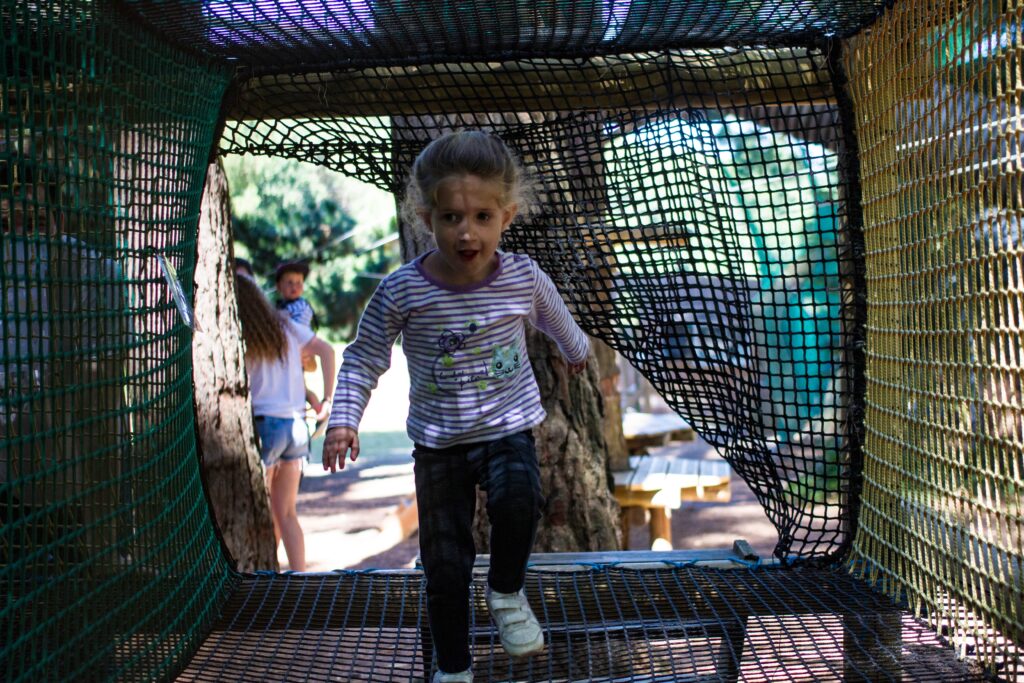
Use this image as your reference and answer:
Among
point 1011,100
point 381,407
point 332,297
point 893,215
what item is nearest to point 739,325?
point 893,215

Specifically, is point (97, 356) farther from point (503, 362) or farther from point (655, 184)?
point (655, 184)

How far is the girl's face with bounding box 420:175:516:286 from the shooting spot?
2420mm

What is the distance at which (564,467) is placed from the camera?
420 centimetres

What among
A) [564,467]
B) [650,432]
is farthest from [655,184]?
[650,432]

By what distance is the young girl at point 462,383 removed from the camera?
2430 millimetres

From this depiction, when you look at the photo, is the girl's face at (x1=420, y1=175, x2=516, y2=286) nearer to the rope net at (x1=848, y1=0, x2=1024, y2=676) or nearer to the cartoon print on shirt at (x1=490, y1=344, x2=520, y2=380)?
the cartoon print on shirt at (x1=490, y1=344, x2=520, y2=380)

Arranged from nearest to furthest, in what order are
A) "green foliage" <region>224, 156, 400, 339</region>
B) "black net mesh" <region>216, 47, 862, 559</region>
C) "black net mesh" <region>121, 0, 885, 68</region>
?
"black net mesh" <region>121, 0, 885, 68</region>
"black net mesh" <region>216, 47, 862, 559</region>
"green foliage" <region>224, 156, 400, 339</region>

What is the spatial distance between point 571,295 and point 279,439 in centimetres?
236

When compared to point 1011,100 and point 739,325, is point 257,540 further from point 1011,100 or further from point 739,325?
point 1011,100

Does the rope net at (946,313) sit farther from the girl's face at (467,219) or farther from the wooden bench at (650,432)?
the wooden bench at (650,432)

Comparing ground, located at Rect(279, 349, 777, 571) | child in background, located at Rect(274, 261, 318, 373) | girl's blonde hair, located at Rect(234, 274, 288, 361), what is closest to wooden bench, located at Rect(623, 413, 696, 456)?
ground, located at Rect(279, 349, 777, 571)

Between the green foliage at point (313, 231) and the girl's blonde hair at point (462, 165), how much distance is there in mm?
16349

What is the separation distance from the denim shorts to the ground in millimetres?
907

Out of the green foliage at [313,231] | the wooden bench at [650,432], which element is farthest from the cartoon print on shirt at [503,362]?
the green foliage at [313,231]
